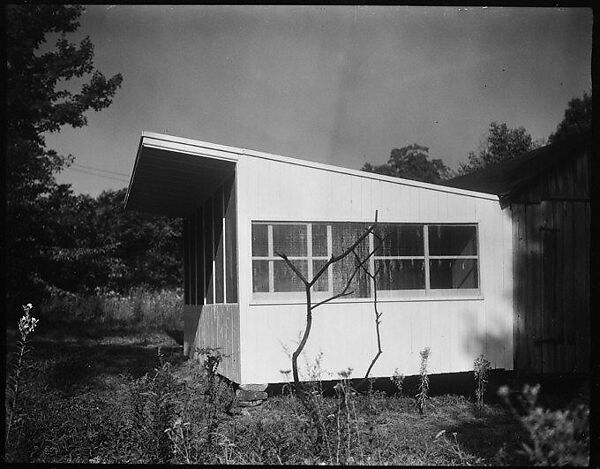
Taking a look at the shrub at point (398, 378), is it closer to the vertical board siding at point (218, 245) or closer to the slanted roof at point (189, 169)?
the slanted roof at point (189, 169)

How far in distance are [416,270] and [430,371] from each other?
1.62 meters

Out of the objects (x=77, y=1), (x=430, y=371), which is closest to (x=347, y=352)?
(x=430, y=371)

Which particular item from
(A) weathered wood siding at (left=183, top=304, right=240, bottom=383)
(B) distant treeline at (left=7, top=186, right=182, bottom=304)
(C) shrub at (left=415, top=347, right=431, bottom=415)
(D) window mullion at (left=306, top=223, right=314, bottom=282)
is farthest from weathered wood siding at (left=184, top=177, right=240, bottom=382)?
(B) distant treeline at (left=7, top=186, right=182, bottom=304)

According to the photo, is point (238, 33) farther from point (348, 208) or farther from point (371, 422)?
point (371, 422)

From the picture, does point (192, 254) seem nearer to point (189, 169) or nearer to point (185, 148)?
point (189, 169)

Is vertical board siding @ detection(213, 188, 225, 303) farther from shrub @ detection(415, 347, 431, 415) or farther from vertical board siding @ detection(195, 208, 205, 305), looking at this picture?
shrub @ detection(415, 347, 431, 415)

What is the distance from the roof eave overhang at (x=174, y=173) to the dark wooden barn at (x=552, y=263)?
187 inches

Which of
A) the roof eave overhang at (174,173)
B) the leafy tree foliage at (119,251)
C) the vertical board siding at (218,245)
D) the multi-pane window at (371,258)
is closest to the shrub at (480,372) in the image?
the multi-pane window at (371,258)

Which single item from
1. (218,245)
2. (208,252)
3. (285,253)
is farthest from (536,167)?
(208,252)

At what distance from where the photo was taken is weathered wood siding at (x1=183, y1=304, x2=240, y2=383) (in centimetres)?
893

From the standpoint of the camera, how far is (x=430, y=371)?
933 cm

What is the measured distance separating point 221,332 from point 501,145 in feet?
80.0

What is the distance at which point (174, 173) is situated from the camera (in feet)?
33.0

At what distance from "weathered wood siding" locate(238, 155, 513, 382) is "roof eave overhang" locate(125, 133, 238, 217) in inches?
24.4
